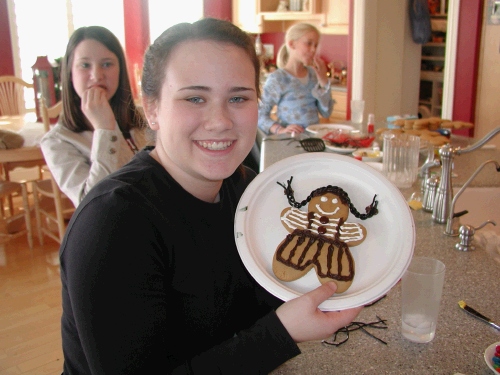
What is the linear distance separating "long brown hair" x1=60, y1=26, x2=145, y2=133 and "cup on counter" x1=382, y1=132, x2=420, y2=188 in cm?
104

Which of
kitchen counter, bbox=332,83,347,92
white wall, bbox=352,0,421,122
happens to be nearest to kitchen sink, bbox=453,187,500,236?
white wall, bbox=352,0,421,122

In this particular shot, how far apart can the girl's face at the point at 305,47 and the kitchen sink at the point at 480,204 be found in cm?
181

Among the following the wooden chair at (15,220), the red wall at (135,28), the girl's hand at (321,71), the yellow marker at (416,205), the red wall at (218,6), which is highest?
the red wall at (218,6)

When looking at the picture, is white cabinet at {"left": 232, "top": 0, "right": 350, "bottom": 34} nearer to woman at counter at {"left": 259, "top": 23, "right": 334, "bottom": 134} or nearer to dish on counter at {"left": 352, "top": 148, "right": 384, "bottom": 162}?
woman at counter at {"left": 259, "top": 23, "right": 334, "bottom": 134}

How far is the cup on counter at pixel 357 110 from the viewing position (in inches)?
124

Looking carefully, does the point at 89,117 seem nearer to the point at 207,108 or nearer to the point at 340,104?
the point at 207,108

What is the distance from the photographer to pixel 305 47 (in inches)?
135

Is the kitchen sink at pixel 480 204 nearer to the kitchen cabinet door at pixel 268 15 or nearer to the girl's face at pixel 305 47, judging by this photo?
the girl's face at pixel 305 47

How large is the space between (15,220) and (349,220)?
3.62 meters

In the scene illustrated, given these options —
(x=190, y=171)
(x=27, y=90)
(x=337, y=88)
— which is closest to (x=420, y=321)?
(x=190, y=171)

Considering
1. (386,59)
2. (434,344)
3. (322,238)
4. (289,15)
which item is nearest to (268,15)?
(289,15)

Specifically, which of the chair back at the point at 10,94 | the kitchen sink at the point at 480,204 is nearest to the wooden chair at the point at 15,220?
the chair back at the point at 10,94

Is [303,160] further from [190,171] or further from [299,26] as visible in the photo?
[299,26]

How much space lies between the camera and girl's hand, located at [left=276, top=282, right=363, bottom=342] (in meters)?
0.85
